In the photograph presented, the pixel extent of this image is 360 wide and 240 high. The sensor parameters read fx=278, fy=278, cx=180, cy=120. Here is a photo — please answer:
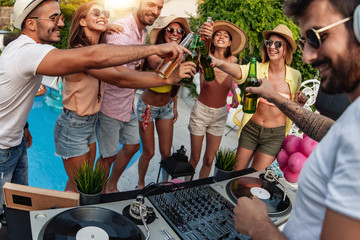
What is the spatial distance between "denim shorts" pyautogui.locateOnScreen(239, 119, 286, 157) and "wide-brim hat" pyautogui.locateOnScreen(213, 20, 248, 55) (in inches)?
37.8

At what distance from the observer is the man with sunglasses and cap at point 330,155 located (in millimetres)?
592

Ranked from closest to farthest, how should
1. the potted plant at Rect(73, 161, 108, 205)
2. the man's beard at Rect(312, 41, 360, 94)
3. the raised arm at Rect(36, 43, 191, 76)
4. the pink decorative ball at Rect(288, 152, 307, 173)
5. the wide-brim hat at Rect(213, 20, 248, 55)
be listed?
the man's beard at Rect(312, 41, 360, 94) < the potted plant at Rect(73, 161, 108, 205) < the raised arm at Rect(36, 43, 191, 76) < the pink decorative ball at Rect(288, 152, 307, 173) < the wide-brim hat at Rect(213, 20, 248, 55)

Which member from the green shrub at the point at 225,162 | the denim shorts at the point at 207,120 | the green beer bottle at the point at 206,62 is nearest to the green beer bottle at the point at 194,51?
the green beer bottle at the point at 206,62

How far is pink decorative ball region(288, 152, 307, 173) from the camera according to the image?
2654 mm

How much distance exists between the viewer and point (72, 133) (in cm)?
230

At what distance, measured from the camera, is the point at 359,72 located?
29.6 inches

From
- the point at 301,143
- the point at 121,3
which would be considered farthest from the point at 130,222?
the point at 121,3

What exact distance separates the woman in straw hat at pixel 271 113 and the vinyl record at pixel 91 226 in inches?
76.9

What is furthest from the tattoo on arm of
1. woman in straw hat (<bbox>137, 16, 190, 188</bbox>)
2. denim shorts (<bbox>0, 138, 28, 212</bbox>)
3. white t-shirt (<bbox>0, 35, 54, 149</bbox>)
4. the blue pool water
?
the blue pool water

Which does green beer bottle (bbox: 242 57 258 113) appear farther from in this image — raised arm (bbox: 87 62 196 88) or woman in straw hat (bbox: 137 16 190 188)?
raised arm (bbox: 87 62 196 88)

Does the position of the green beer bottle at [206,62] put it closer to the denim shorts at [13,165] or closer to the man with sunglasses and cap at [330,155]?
the man with sunglasses and cap at [330,155]

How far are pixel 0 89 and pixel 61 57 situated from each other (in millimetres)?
519

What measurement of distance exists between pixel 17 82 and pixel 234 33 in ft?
7.83

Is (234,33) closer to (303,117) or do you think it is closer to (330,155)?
(303,117)
